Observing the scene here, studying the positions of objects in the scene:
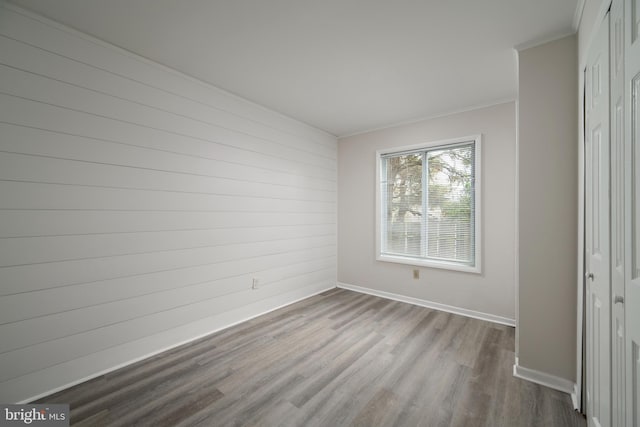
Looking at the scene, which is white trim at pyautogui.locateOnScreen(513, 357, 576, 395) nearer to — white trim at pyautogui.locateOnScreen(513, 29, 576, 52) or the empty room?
the empty room

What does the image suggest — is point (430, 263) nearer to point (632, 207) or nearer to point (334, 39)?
point (632, 207)

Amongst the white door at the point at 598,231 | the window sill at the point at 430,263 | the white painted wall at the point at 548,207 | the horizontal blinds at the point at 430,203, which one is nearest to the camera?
the white door at the point at 598,231

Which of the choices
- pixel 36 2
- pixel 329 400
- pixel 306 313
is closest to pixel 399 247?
pixel 306 313

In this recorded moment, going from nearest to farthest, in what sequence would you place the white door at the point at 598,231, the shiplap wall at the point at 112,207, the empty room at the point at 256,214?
the white door at the point at 598,231
the empty room at the point at 256,214
the shiplap wall at the point at 112,207

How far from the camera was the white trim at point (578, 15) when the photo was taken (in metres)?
1.61

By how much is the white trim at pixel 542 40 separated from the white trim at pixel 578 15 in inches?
2.0

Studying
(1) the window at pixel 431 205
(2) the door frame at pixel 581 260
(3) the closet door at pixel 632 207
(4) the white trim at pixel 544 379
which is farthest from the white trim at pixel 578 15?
(4) the white trim at pixel 544 379

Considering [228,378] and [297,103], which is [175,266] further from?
[297,103]

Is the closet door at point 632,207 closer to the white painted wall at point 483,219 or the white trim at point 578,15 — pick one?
the white trim at point 578,15

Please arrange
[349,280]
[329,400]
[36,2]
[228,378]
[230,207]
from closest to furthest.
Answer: [36,2] < [329,400] < [228,378] < [230,207] < [349,280]

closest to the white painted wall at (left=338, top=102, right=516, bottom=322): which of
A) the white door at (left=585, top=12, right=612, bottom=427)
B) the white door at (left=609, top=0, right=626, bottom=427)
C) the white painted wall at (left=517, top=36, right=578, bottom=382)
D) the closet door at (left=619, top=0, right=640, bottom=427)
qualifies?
the white painted wall at (left=517, top=36, right=578, bottom=382)

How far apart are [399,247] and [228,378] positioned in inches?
110

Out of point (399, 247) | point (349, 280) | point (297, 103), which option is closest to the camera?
point (297, 103)

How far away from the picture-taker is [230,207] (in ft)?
9.41
